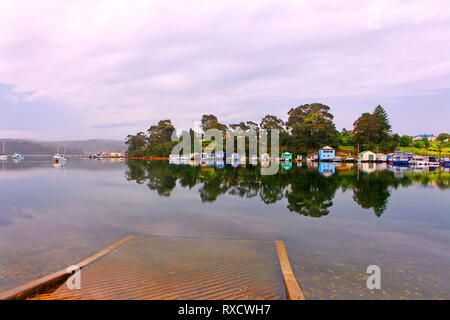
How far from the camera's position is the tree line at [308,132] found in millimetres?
86562

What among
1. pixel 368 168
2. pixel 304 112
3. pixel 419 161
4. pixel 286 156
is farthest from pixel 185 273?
pixel 304 112

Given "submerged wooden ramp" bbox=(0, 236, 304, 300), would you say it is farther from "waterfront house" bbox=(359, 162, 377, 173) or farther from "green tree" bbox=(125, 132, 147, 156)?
"green tree" bbox=(125, 132, 147, 156)

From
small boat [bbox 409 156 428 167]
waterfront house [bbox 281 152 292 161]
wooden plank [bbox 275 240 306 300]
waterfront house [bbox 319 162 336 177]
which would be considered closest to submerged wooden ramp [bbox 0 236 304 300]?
wooden plank [bbox 275 240 306 300]

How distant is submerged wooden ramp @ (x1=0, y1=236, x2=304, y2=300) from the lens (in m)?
5.30

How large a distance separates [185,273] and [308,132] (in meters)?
87.1

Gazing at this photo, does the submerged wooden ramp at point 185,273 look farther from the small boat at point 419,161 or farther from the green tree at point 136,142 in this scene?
the green tree at point 136,142

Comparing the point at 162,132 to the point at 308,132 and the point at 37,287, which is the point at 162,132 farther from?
the point at 37,287

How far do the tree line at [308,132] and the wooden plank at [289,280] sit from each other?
82.0 metres

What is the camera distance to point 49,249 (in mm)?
8281

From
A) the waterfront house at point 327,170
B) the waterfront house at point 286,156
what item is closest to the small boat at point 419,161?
the waterfront house at point 327,170

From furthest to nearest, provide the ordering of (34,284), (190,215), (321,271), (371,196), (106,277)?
(371,196) < (190,215) < (321,271) < (106,277) < (34,284)

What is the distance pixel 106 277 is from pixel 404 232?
1028 centimetres
